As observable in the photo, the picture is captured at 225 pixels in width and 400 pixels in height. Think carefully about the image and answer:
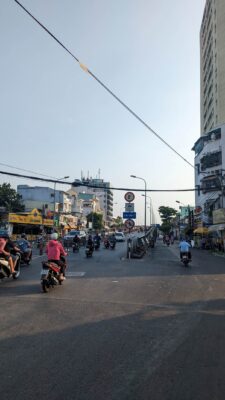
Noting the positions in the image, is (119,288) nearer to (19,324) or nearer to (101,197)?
(19,324)

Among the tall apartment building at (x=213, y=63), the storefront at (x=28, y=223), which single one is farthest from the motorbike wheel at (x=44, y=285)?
the tall apartment building at (x=213, y=63)

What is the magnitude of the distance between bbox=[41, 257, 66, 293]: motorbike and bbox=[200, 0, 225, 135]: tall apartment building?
69796 mm

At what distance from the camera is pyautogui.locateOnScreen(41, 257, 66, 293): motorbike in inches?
467

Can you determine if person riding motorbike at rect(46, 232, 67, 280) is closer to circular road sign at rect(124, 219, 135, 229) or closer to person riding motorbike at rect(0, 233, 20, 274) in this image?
person riding motorbike at rect(0, 233, 20, 274)

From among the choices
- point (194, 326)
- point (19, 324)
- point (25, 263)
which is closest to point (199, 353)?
point (194, 326)

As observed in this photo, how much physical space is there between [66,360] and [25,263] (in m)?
16.3

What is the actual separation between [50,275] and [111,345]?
618cm

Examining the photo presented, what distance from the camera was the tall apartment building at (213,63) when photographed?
263 ft

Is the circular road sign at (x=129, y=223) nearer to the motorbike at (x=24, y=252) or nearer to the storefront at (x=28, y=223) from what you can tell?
the motorbike at (x=24, y=252)

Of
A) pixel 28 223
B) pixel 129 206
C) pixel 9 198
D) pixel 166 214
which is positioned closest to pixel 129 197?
pixel 129 206

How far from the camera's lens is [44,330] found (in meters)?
7.29

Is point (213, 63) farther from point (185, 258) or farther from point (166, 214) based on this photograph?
point (185, 258)

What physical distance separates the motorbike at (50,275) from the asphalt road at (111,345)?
0.31m

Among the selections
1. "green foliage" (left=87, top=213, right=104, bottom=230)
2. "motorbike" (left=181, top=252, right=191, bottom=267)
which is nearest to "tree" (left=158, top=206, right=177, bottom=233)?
"green foliage" (left=87, top=213, right=104, bottom=230)
